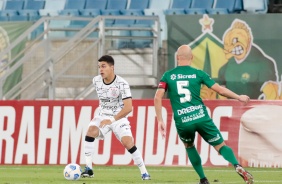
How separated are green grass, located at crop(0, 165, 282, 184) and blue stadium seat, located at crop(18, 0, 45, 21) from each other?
668 centimetres

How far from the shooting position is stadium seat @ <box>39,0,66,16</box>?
24047 mm

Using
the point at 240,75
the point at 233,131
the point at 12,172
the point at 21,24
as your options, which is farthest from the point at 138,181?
the point at 21,24

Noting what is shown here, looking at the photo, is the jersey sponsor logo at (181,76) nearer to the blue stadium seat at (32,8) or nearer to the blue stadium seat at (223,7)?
the blue stadium seat at (223,7)

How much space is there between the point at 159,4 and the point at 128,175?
8374mm

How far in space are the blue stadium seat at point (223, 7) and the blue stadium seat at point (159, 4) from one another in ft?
3.75

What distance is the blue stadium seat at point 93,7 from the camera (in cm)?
2338

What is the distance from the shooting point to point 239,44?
20266 mm

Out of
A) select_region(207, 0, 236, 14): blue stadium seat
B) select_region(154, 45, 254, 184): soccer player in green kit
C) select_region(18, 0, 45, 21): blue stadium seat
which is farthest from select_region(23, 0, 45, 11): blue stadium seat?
select_region(154, 45, 254, 184): soccer player in green kit

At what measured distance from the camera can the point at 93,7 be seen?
2370 cm

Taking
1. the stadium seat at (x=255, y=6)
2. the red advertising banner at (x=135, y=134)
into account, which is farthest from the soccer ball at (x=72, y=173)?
the stadium seat at (x=255, y=6)

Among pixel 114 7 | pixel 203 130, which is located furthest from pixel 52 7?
pixel 203 130

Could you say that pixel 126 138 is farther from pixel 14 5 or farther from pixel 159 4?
pixel 14 5

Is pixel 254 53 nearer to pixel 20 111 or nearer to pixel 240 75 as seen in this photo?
pixel 240 75

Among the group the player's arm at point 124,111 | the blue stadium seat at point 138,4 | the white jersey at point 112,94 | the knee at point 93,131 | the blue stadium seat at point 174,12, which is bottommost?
the knee at point 93,131
